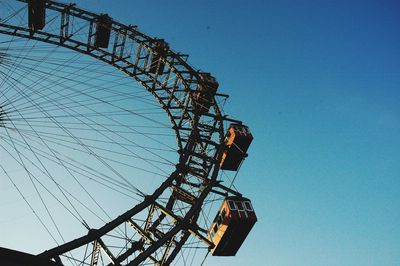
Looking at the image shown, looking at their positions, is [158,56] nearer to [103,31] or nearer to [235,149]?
[103,31]

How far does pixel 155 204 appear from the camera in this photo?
15344 millimetres

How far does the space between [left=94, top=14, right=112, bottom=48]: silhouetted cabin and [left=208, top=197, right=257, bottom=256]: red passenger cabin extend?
41.5ft

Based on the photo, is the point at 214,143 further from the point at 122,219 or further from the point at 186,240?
the point at 122,219

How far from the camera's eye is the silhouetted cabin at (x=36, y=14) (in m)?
19.7

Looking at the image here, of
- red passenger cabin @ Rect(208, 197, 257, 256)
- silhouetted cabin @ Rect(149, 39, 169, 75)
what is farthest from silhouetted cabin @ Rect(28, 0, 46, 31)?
red passenger cabin @ Rect(208, 197, 257, 256)

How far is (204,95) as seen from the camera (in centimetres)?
2239

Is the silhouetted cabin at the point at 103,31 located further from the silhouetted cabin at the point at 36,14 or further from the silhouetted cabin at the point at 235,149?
the silhouetted cabin at the point at 235,149

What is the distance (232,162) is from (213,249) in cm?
552

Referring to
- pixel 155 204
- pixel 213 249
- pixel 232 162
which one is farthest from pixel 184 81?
pixel 213 249

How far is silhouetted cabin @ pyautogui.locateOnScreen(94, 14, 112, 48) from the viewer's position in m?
21.4

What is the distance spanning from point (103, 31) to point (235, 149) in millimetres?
11063

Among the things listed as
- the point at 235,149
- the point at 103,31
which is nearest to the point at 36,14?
the point at 103,31

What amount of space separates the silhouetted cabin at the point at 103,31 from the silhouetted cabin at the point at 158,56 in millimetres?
3022

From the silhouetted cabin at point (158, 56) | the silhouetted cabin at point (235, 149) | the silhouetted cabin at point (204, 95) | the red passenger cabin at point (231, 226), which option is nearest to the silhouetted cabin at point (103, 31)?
the silhouetted cabin at point (158, 56)
